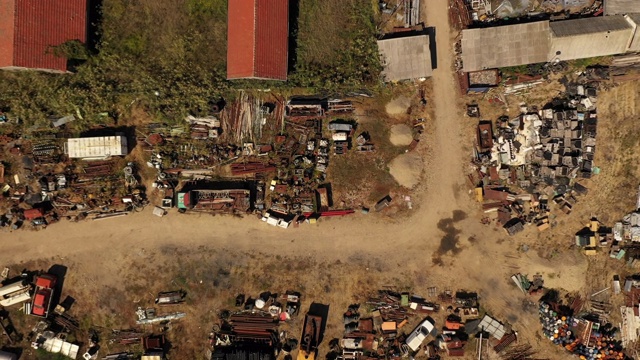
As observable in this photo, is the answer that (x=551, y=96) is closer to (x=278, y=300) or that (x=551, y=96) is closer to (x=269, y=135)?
(x=269, y=135)

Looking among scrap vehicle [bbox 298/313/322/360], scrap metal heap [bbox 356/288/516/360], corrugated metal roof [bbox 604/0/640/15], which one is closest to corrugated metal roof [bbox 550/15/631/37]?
corrugated metal roof [bbox 604/0/640/15]

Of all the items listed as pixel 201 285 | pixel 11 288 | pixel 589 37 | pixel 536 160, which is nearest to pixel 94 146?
pixel 11 288

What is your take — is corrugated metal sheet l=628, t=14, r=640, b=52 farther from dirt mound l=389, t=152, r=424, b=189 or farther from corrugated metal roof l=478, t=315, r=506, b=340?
corrugated metal roof l=478, t=315, r=506, b=340

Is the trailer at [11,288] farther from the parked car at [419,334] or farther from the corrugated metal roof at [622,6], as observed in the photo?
the corrugated metal roof at [622,6]

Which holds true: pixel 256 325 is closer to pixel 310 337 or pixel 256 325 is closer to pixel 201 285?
pixel 310 337

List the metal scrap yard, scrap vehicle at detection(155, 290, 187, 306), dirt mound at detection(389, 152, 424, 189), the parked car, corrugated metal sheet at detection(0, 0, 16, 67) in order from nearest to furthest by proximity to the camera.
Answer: corrugated metal sheet at detection(0, 0, 16, 67)
scrap vehicle at detection(155, 290, 187, 306)
the metal scrap yard
the parked car
dirt mound at detection(389, 152, 424, 189)

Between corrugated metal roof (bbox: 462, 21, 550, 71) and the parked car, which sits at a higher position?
corrugated metal roof (bbox: 462, 21, 550, 71)

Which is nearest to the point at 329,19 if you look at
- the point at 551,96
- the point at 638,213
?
the point at 551,96

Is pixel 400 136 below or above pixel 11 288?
above
